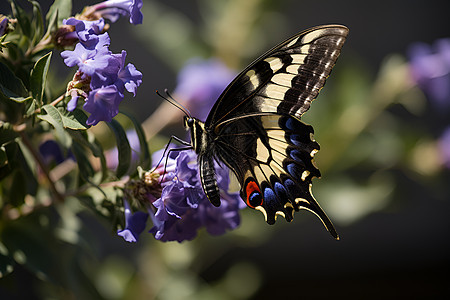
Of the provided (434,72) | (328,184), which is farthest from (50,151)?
(434,72)

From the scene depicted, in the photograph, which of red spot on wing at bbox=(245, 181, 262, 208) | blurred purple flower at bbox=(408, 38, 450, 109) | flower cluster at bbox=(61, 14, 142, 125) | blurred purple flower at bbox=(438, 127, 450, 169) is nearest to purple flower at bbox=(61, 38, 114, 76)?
flower cluster at bbox=(61, 14, 142, 125)

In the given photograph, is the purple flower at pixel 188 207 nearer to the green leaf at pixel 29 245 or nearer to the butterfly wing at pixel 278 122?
the butterfly wing at pixel 278 122

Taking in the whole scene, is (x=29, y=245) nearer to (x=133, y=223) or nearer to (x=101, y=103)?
(x=133, y=223)

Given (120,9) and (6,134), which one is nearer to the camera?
(6,134)

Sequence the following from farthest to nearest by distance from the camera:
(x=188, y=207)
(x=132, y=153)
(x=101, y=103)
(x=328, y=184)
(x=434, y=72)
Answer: (x=328, y=184), (x=434, y=72), (x=132, y=153), (x=188, y=207), (x=101, y=103)

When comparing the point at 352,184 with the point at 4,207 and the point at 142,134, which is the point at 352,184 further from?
the point at 4,207

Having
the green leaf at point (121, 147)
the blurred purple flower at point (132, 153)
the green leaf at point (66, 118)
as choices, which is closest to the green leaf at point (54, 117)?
the green leaf at point (66, 118)

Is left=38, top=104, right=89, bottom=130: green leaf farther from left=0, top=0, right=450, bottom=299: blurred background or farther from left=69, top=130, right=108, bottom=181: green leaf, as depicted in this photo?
left=0, top=0, right=450, bottom=299: blurred background
